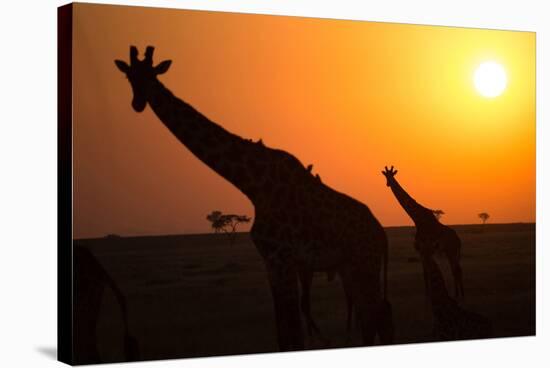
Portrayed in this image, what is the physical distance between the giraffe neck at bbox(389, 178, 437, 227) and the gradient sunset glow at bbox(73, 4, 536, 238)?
0.05 metres

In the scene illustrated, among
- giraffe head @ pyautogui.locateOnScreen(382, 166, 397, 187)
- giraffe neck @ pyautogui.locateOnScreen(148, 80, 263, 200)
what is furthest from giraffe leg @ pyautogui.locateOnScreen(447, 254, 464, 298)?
giraffe neck @ pyautogui.locateOnScreen(148, 80, 263, 200)

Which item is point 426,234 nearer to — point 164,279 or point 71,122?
point 164,279

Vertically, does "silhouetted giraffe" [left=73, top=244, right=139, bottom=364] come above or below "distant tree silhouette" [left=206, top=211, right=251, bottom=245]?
below

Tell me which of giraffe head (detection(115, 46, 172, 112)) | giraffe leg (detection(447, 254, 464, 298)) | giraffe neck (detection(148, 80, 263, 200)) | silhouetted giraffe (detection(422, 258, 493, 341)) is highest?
giraffe head (detection(115, 46, 172, 112))

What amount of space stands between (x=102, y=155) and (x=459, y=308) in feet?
10.1

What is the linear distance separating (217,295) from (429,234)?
6.00ft

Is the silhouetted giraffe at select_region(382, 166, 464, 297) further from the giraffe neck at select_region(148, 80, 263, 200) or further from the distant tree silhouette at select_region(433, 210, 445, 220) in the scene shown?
the giraffe neck at select_region(148, 80, 263, 200)

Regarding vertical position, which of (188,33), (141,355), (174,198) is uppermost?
(188,33)

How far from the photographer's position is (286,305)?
27.2 ft

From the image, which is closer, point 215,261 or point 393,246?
point 215,261

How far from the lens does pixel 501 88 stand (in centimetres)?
912

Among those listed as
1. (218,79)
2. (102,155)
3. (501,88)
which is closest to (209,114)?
(218,79)

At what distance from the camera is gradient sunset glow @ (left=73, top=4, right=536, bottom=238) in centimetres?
780

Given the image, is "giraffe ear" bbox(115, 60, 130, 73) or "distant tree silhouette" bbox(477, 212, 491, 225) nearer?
"giraffe ear" bbox(115, 60, 130, 73)
